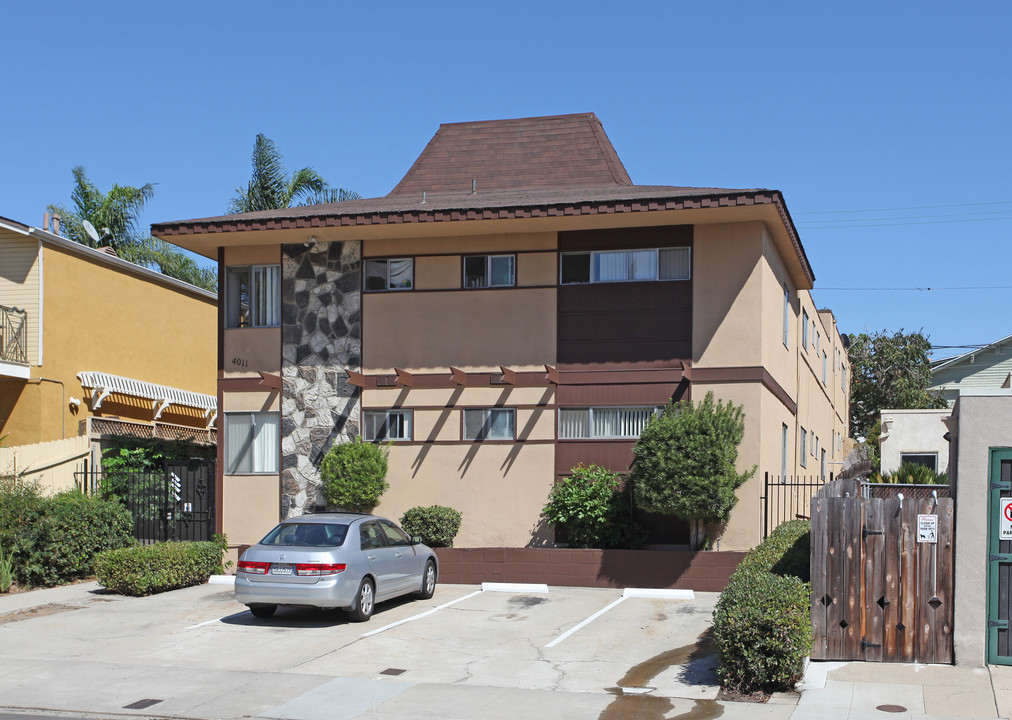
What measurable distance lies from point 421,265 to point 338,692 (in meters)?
10.8

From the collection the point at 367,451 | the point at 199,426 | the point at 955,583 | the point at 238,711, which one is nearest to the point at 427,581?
the point at 367,451

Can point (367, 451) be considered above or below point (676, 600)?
above

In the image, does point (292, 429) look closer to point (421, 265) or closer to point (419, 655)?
point (421, 265)

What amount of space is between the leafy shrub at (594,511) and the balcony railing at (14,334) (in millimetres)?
12579

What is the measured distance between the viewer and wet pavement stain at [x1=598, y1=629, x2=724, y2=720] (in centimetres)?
987

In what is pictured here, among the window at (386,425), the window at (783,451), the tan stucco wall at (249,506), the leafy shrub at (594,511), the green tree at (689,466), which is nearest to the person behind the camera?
the green tree at (689,466)

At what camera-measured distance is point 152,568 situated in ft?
57.8

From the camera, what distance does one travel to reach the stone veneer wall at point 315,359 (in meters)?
20.3

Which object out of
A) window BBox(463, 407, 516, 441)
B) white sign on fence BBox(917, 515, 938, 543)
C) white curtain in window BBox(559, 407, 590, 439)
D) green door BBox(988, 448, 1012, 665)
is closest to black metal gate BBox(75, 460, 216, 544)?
window BBox(463, 407, 516, 441)

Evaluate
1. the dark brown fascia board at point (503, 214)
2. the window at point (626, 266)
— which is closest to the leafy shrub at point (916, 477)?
the dark brown fascia board at point (503, 214)

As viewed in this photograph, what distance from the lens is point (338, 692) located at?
10797mm

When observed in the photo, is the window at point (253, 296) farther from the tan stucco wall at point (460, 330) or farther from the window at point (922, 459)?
the window at point (922, 459)

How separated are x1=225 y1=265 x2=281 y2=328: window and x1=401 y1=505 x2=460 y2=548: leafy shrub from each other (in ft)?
16.2

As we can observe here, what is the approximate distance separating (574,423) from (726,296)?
3558 mm
